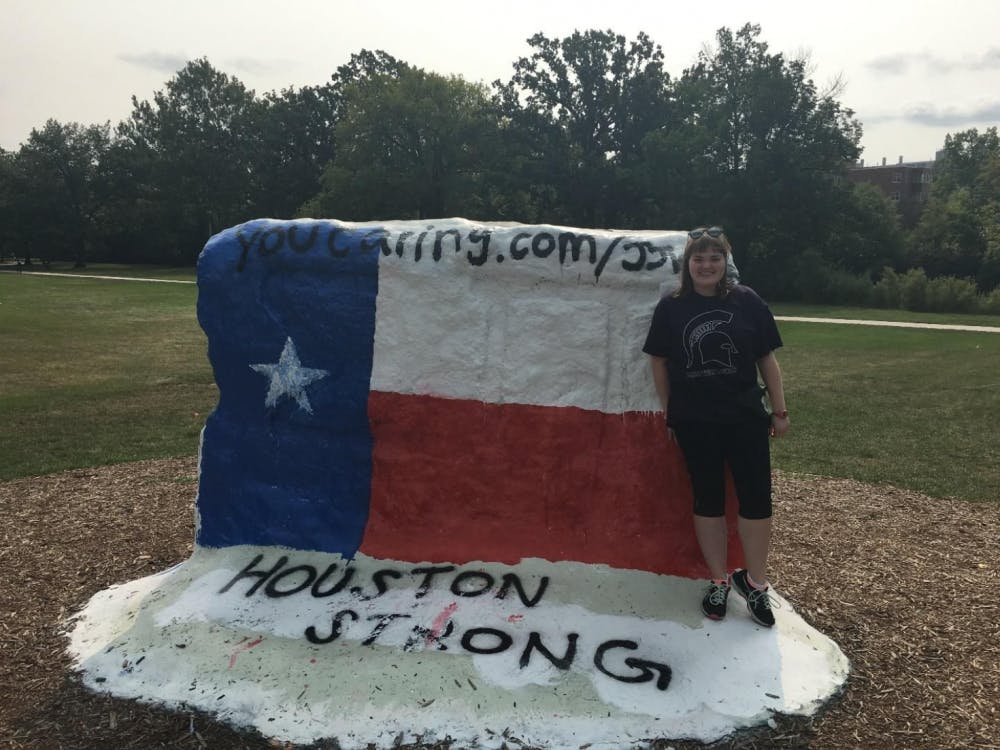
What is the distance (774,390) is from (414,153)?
38.9 metres

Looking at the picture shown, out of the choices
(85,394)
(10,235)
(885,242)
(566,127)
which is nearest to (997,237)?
(885,242)

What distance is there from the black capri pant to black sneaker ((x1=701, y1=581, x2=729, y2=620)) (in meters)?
0.33

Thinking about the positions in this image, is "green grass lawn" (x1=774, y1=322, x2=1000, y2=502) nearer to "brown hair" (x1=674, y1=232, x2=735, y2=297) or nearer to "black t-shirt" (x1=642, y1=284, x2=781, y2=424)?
"black t-shirt" (x1=642, y1=284, x2=781, y2=424)

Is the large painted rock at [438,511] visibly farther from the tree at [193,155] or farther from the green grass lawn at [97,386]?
the tree at [193,155]

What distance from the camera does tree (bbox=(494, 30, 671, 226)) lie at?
115 ft

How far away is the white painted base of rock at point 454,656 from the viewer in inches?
112

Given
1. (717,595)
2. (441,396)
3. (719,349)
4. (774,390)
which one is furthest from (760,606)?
(441,396)

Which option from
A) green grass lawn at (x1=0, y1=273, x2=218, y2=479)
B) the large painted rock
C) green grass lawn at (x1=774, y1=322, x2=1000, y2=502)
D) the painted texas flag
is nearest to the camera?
the large painted rock

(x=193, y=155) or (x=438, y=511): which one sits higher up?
(x=193, y=155)

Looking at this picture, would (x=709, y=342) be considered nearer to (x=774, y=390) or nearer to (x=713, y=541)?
(x=774, y=390)

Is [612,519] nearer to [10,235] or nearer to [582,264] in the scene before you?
[582,264]

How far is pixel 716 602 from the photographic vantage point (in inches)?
129

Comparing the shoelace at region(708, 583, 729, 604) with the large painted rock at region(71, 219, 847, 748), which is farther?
the shoelace at region(708, 583, 729, 604)

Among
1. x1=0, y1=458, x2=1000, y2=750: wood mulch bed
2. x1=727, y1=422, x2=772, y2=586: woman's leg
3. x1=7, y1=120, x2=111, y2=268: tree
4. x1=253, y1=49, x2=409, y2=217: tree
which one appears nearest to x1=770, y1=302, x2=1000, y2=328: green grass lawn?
x1=0, y1=458, x2=1000, y2=750: wood mulch bed
